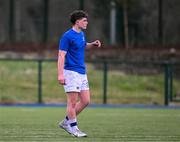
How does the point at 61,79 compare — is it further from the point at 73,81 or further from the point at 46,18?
the point at 46,18

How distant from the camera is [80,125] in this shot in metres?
14.3

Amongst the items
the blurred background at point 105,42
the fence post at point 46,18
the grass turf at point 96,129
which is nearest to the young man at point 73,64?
the grass turf at point 96,129

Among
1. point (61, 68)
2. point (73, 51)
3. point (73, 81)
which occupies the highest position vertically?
point (73, 51)

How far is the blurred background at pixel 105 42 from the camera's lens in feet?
87.9

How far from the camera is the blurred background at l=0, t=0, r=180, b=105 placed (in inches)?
1054

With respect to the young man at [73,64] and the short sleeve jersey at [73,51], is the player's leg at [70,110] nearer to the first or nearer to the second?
the young man at [73,64]

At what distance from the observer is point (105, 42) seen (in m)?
31.9

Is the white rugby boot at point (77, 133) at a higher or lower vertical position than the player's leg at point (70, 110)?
lower

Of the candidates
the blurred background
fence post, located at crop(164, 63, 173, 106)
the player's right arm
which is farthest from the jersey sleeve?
the blurred background

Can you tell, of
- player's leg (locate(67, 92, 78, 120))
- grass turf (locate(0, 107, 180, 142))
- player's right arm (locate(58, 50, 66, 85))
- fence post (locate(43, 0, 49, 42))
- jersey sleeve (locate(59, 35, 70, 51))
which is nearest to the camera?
grass turf (locate(0, 107, 180, 142))

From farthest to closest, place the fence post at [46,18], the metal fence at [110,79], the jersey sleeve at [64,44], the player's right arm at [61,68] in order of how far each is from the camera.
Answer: the fence post at [46,18], the metal fence at [110,79], the jersey sleeve at [64,44], the player's right arm at [61,68]

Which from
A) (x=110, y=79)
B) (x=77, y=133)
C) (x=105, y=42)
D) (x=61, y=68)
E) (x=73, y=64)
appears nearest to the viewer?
(x=61, y=68)

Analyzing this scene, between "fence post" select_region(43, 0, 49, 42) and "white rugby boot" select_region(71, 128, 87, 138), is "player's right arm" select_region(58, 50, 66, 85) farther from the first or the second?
"fence post" select_region(43, 0, 49, 42)

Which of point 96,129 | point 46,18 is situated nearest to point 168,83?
point 46,18
